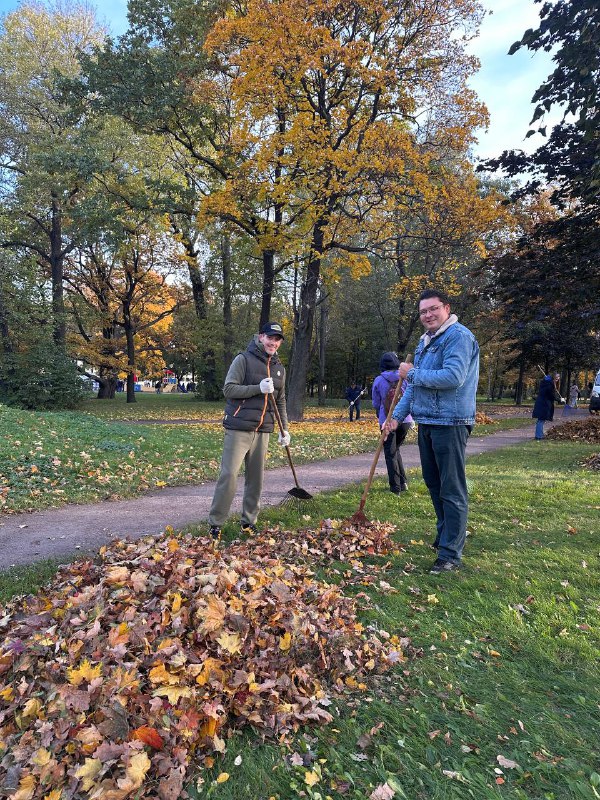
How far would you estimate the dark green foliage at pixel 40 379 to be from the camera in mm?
20062

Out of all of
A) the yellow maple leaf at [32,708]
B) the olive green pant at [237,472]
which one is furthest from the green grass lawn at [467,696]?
the olive green pant at [237,472]

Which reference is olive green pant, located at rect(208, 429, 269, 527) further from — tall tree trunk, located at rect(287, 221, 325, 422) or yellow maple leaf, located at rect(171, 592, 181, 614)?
tall tree trunk, located at rect(287, 221, 325, 422)

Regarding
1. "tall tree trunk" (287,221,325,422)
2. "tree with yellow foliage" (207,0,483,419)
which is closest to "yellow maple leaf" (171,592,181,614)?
"tree with yellow foliage" (207,0,483,419)

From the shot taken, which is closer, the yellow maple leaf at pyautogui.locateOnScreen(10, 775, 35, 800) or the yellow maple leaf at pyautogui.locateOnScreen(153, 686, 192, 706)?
the yellow maple leaf at pyautogui.locateOnScreen(10, 775, 35, 800)

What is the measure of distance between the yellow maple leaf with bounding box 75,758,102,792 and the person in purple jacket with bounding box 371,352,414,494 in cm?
530

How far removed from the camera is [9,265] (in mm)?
21875

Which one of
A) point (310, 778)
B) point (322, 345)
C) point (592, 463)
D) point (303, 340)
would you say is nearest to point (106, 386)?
point (322, 345)

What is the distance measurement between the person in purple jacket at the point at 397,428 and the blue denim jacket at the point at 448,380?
2593 mm

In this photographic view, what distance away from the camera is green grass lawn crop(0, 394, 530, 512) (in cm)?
669

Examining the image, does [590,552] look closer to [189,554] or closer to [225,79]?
[189,554]

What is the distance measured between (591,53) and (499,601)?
6.09m

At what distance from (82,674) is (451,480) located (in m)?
2.92

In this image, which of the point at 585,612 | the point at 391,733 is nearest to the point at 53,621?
the point at 391,733

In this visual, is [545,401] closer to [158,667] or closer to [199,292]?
[158,667]
